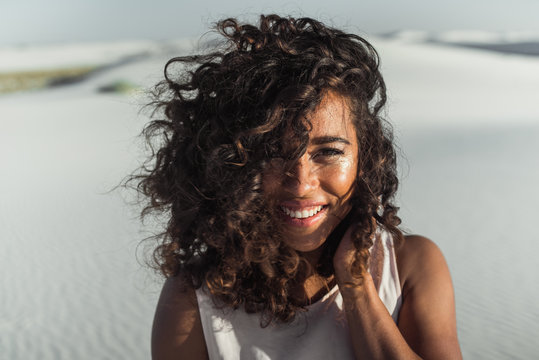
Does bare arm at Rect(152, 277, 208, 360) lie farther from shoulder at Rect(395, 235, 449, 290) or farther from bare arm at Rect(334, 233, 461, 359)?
shoulder at Rect(395, 235, 449, 290)

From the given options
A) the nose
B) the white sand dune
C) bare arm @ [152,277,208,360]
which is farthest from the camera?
the white sand dune

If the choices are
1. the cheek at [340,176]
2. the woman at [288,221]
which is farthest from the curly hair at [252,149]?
the cheek at [340,176]

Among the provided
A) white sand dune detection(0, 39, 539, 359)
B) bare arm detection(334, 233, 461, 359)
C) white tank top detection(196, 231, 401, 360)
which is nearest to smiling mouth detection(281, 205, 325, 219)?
bare arm detection(334, 233, 461, 359)

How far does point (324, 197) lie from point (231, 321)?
0.65 meters

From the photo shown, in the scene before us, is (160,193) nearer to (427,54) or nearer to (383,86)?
(383,86)

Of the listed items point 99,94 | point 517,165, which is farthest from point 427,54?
point 517,165

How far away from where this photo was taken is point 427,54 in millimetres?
33719

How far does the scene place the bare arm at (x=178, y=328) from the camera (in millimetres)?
2244

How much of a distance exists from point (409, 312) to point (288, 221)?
625mm

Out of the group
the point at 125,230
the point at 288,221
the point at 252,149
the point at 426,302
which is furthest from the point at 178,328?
the point at 125,230

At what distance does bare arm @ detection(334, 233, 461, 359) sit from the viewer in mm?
2152

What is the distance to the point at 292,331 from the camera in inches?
90.7

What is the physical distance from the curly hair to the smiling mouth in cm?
8

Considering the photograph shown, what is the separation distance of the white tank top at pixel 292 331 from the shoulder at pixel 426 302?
1.8 inches
